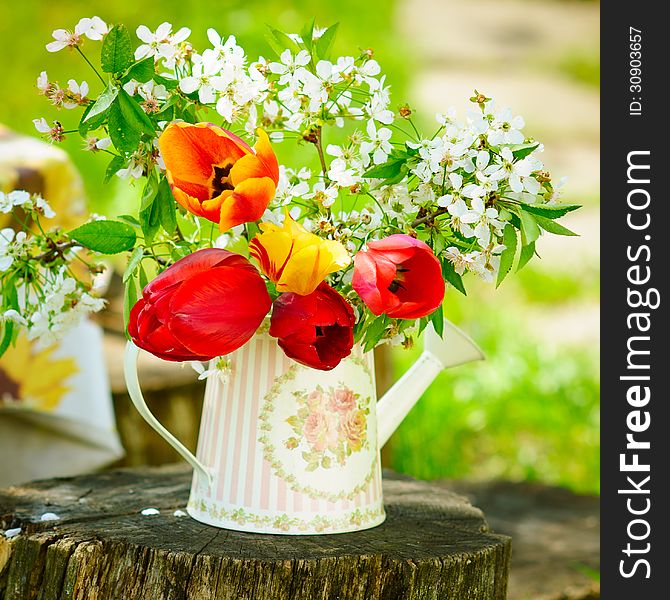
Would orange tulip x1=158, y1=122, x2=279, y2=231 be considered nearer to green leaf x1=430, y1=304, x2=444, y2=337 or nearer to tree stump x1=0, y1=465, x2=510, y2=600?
green leaf x1=430, y1=304, x2=444, y2=337

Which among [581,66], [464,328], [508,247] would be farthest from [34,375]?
[581,66]

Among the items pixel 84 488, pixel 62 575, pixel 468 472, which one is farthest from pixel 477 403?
pixel 62 575

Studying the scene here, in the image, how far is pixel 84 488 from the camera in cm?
116

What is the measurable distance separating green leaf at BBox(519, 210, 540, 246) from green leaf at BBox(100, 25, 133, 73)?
14.6 inches

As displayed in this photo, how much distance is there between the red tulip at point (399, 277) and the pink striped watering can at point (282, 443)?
161 millimetres

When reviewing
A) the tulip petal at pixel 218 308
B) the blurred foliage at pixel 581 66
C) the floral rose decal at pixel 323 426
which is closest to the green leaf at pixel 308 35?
the tulip petal at pixel 218 308

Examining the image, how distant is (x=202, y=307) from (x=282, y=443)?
20cm

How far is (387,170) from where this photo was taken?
859mm

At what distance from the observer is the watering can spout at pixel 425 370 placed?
42.4 inches

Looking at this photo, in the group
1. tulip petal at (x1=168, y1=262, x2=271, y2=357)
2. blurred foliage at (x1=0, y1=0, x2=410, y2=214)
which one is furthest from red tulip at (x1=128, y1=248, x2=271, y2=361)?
blurred foliage at (x1=0, y1=0, x2=410, y2=214)

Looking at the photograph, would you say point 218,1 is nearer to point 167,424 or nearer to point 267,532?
point 167,424

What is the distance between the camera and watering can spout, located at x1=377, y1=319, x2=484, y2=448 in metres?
1.08

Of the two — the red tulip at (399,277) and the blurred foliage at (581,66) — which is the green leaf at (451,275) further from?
the blurred foliage at (581,66)

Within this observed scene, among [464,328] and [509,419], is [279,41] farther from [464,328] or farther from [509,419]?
[464,328]
